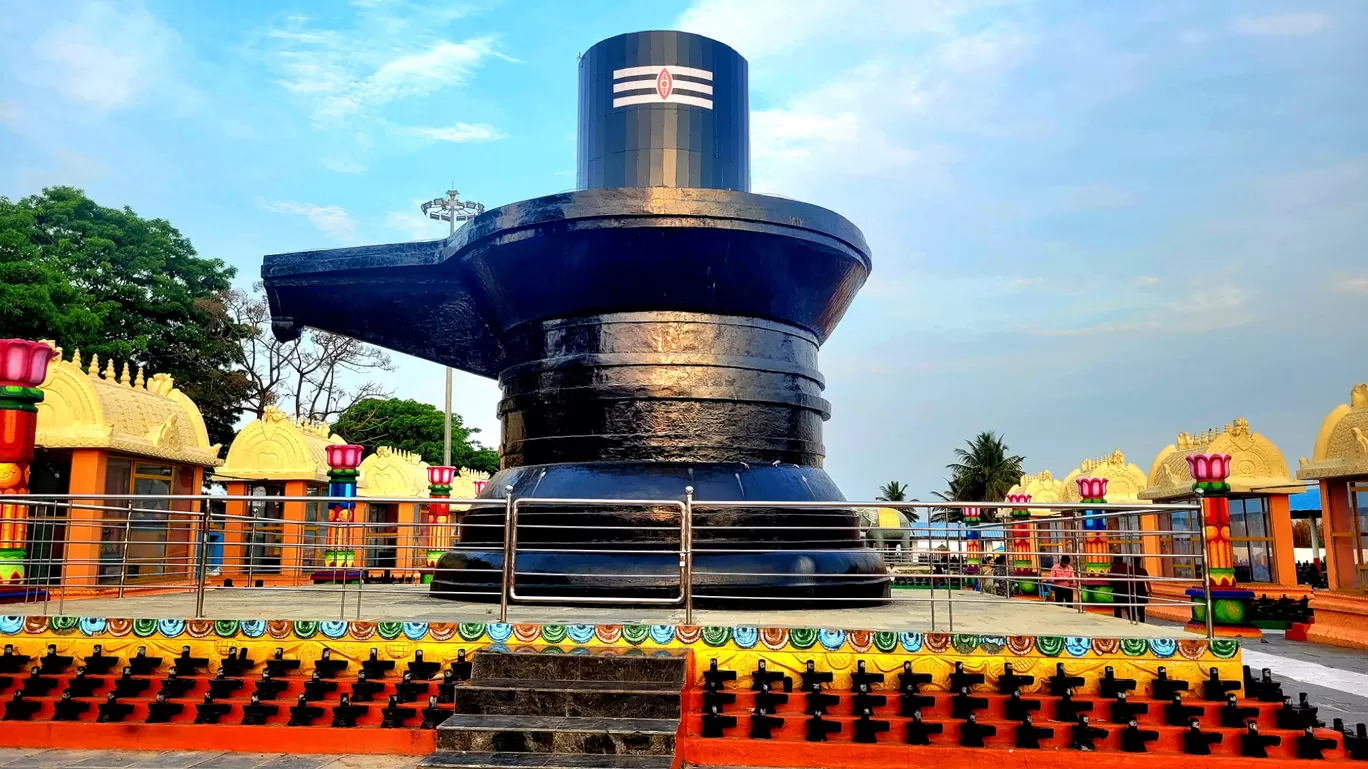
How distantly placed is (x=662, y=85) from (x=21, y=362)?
6.39 meters

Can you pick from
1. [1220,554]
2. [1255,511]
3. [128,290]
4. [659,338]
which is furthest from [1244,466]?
[128,290]

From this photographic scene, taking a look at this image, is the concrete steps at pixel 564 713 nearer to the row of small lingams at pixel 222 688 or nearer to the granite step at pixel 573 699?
the granite step at pixel 573 699

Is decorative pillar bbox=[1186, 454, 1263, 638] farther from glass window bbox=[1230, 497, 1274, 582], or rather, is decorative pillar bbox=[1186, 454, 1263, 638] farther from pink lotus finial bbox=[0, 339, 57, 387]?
pink lotus finial bbox=[0, 339, 57, 387]

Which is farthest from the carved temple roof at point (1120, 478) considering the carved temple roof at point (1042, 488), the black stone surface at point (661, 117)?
the black stone surface at point (661, 117)

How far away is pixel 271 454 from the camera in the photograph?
22.5m

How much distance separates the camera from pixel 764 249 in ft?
26.0

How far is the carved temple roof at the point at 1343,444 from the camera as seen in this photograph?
16.2 metres

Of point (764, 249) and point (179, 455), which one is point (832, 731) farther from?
point (179, 455)

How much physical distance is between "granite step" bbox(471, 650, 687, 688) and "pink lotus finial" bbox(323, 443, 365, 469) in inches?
548

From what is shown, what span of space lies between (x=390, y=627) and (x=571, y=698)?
1364 millimetres

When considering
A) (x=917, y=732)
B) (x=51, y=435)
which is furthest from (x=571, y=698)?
(x=51, y=435)

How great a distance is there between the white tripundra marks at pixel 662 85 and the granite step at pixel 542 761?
541 centimetres

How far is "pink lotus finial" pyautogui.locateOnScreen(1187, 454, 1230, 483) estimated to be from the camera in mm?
17938

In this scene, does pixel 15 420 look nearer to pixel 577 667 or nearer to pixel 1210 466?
pixel 577 667
